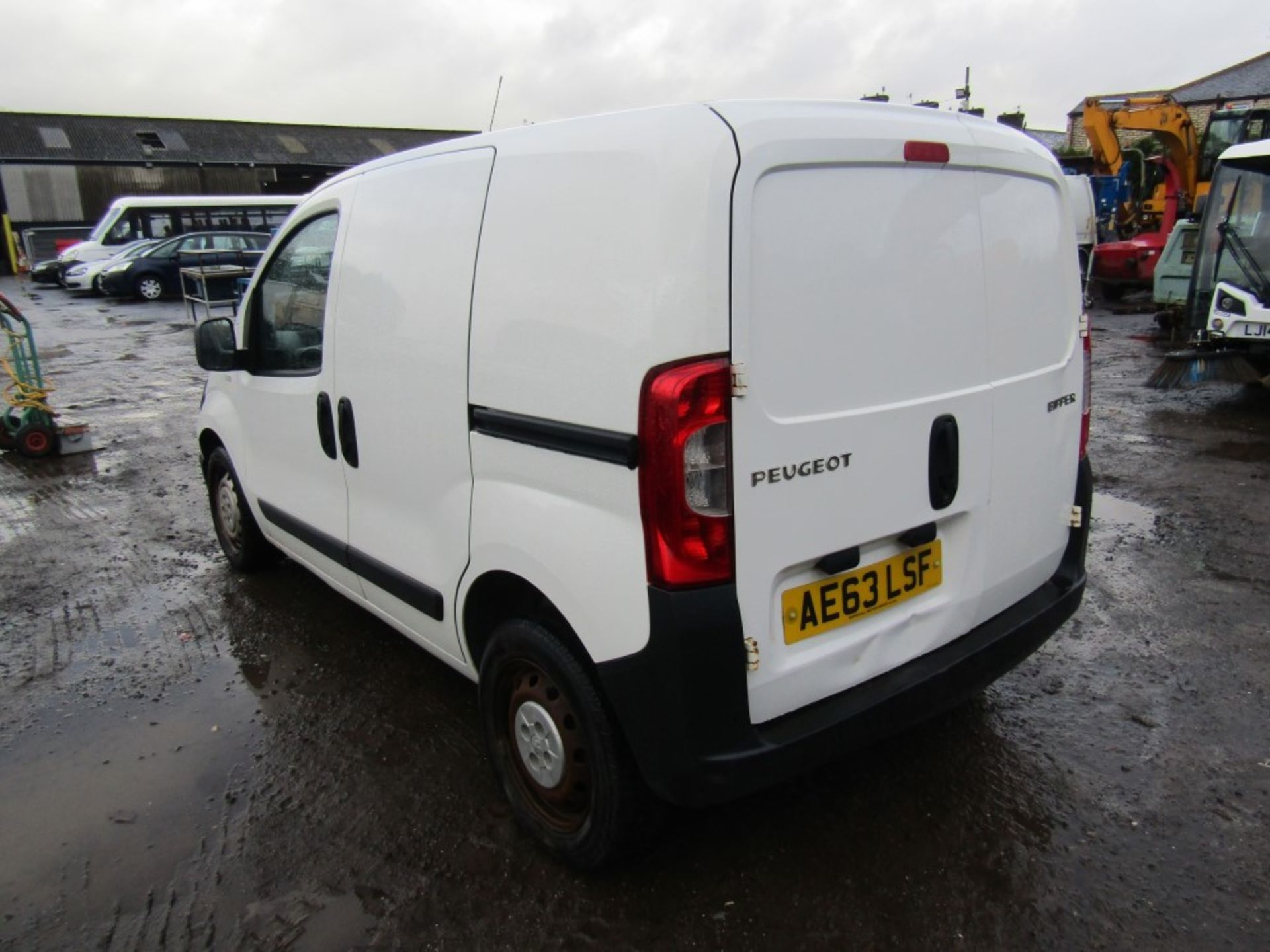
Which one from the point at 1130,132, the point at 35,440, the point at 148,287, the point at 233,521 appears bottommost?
the point at 35,440

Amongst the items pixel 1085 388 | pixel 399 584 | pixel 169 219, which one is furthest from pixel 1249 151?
pixel 169 219

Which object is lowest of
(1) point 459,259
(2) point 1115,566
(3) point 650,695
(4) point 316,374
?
(2) point 1115,566

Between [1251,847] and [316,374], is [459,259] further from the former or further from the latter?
[1251,847]

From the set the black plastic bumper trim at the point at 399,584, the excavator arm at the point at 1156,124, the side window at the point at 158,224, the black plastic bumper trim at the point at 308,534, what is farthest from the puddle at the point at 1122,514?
the side window at the point at 158,224

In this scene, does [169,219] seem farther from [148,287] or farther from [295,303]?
[295,303]

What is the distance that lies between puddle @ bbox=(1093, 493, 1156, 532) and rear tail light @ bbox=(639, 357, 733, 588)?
411 centimetres

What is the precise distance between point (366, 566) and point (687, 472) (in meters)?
1.72

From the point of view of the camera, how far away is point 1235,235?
335 inches

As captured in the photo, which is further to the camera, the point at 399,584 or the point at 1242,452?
the point at 1242,452

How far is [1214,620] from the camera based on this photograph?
3.97 meters

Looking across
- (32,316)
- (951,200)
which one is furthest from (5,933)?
(32,316)

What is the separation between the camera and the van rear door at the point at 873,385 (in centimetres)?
203

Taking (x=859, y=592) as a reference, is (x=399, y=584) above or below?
below

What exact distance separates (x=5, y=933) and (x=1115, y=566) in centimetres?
481
